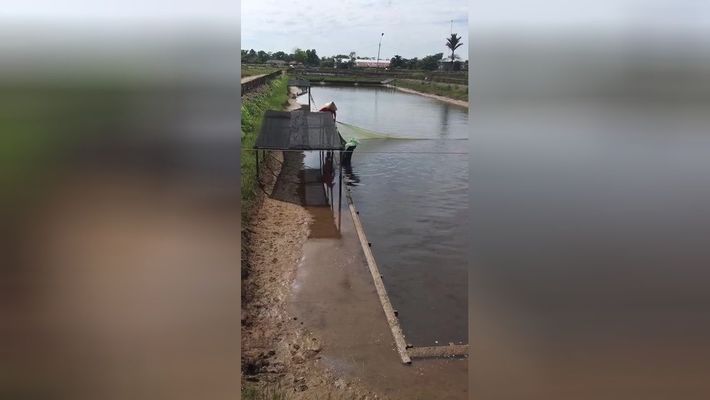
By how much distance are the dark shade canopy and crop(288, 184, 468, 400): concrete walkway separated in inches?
53.2

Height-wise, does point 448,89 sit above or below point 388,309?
above

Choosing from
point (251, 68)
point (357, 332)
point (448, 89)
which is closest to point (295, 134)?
point (357, 332)

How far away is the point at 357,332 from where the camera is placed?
152 inches

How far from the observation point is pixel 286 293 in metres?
4.56

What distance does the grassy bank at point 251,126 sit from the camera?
6.59 meters

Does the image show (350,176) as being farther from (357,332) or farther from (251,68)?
(251,68)

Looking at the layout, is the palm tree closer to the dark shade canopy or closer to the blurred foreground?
the blurred foreground

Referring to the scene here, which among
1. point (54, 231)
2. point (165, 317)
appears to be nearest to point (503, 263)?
point (165, 317)

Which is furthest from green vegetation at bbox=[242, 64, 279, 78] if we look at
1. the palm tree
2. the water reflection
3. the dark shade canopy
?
the water reflection

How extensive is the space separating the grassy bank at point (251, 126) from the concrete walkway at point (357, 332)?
154cm

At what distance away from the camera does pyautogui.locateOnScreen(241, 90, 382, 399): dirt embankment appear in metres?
3.14

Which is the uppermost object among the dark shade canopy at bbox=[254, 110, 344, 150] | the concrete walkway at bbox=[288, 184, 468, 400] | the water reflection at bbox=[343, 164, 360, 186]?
the dark shade canopy at bbox=[254, 110, 344, 150]

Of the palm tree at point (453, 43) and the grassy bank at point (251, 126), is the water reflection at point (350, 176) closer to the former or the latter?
the grassy bank at point (251, 126)

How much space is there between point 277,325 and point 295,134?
2832 millimetres
